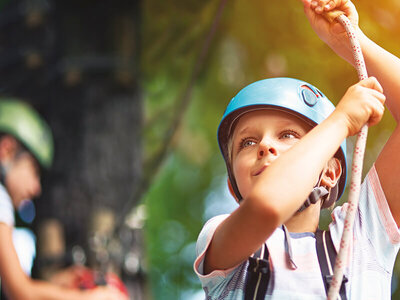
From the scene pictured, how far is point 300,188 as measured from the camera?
1.70 metres

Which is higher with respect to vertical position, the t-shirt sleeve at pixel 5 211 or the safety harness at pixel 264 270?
the t-shirt sleeve at pixel 5 211

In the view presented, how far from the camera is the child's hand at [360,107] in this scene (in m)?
1.78

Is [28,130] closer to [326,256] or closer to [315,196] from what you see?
[315,196]

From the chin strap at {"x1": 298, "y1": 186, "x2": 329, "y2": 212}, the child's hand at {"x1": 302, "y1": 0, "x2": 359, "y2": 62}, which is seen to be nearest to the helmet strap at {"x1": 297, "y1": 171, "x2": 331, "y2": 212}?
the chin strap at {"x1": 298, "y1": 186, "x2": 329, "y2": 212}

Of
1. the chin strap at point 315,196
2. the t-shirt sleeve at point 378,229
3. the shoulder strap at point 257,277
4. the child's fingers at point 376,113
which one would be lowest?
the shoulder strap at point 257,277

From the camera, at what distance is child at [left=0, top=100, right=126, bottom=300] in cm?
420

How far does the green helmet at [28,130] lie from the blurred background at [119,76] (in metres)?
0.25

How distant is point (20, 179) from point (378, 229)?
3.93 meters

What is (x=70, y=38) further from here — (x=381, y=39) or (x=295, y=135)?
(x=295, y=135)

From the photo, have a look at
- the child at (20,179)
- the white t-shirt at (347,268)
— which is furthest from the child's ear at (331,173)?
the child at (20,179)

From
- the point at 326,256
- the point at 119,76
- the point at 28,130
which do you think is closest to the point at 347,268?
the point at 326,256

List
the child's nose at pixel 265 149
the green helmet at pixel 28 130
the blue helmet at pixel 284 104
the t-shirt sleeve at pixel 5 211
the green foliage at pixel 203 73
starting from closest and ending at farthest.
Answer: the child's nose at pixel 265 149, the blue helmet at pixel 284 104, the t-shirt sleeve at pixel 5 211, the green foliage at pixel 203 73, the green helmet at pixel 28 130

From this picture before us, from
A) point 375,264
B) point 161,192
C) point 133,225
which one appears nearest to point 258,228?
point 375,264

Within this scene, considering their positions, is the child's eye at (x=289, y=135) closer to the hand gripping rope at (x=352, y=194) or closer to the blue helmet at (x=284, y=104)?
the blue helmet at (x=284, y=104)
